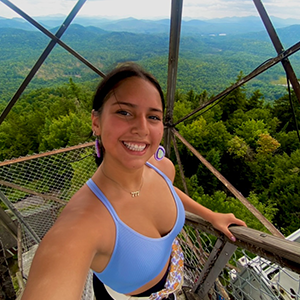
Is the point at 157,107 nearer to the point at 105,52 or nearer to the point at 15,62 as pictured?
the point at 105,52

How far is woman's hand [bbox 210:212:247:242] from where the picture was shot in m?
1.37

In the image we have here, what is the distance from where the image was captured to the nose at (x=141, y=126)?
1.19 metres

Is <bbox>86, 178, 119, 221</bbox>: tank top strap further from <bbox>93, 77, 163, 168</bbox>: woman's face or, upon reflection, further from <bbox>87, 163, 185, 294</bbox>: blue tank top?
<bbox>93, 77, 163, 168</bbox>: woman's face

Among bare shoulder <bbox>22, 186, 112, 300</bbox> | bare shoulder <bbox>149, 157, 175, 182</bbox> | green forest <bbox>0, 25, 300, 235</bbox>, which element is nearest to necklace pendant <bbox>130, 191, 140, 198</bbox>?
bare shoulder <bbox>22, 186, 112, 300</bbox>

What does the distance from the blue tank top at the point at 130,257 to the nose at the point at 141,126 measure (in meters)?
0.40

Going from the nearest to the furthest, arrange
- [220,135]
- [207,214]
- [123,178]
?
[123,178] → [207,214] → [220,135]

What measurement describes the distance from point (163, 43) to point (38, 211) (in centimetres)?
385

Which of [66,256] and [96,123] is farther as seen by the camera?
[96,123]

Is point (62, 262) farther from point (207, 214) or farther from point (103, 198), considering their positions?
point (207, 214)

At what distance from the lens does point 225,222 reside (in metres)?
1.44

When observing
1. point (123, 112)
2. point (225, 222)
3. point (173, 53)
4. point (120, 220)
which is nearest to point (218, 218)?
point (225, 222)

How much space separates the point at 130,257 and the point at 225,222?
2.27ft

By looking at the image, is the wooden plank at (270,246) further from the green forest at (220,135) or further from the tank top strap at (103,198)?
the green forest at (220,135)

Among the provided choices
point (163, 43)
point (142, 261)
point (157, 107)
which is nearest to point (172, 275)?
point (142, 261)
